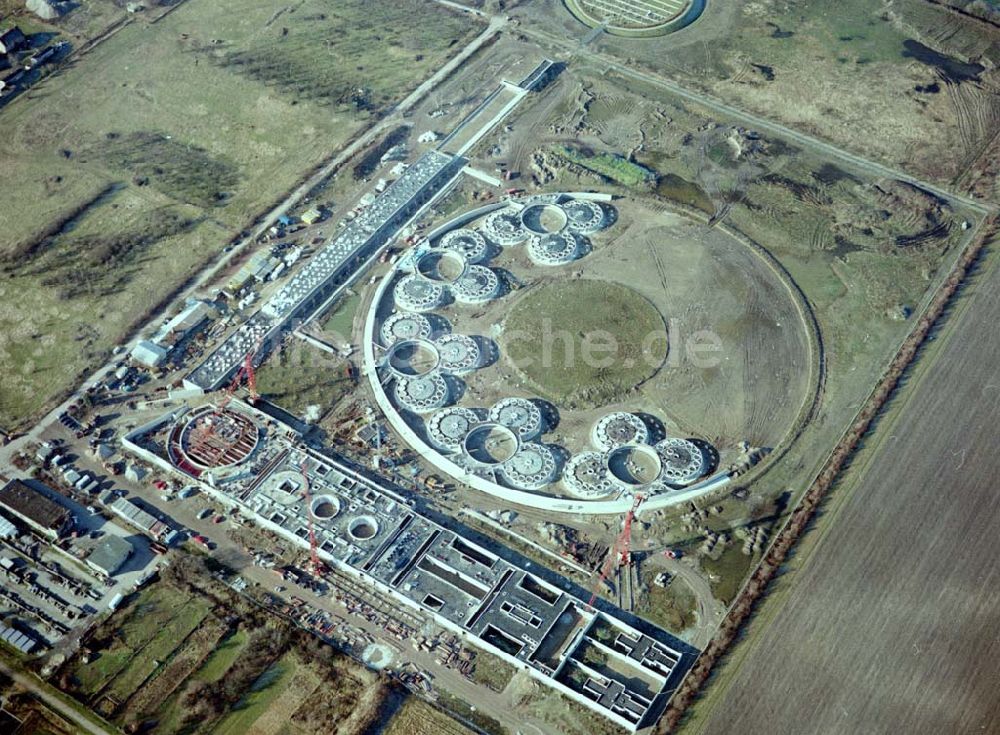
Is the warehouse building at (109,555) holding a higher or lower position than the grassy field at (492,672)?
lower

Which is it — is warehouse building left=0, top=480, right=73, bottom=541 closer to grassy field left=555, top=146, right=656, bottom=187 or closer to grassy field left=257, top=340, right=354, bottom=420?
grassy field left=257, top=340, right=354, bottom=420

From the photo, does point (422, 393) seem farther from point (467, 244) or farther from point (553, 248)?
point (553, 248)

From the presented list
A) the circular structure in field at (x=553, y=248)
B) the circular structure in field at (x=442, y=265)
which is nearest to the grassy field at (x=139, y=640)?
the circular structure in field at (x=442, y=265)

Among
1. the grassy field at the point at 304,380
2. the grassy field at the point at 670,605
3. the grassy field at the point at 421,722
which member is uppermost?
the grassy field at the point at 670,605

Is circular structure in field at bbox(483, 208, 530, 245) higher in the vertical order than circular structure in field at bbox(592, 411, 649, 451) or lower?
higher

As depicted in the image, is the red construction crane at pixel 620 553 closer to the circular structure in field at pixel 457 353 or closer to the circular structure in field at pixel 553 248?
the circular structure in field at pixel 457 353

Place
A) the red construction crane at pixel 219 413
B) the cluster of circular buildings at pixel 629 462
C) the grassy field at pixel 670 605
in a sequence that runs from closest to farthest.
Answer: the grassy field at pixel 670 605, the cluster of circular buildings at pixel 629 462, the red construction crane at pixel 219 413

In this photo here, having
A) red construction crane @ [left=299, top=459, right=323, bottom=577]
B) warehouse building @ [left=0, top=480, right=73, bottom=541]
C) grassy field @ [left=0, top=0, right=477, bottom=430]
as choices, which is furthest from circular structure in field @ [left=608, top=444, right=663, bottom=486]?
grassy field @ [left=0, top=0, right=477, bottom=430]

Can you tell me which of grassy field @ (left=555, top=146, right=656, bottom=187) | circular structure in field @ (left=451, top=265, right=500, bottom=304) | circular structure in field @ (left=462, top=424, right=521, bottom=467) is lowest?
circular structure in field @ (left=462, top=424, right=521, bottom=467)
